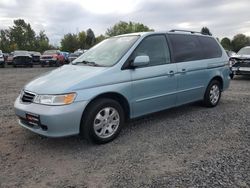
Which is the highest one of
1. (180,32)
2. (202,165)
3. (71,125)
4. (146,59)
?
(180,32)

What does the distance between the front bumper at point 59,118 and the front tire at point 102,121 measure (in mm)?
137

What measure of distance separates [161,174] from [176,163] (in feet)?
1.27

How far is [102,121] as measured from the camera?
4.41 m

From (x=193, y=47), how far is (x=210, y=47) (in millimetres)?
677

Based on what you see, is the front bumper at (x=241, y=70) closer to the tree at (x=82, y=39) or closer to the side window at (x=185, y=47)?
the side window at (x=185, y=47)

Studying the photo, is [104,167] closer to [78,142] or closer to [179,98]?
[78,142]

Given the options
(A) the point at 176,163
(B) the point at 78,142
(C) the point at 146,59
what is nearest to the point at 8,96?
(B) the point at 78,142

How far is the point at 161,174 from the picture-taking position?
11.4 feet

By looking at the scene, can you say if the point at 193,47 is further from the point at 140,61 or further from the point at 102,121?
the point at 102,121

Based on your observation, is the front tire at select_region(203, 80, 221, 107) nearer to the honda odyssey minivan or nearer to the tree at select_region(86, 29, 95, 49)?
the honda odyssey minivan

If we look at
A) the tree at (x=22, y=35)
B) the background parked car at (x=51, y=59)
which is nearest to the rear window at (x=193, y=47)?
the background parked car at (x=51, y=59)

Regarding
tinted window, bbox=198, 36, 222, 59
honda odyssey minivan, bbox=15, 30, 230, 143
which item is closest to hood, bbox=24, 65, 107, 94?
honda odyssey minivan, bbox=15, 30, 230, 143

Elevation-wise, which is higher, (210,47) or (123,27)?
(123,27)

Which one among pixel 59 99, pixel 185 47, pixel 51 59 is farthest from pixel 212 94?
pixel 51 59
